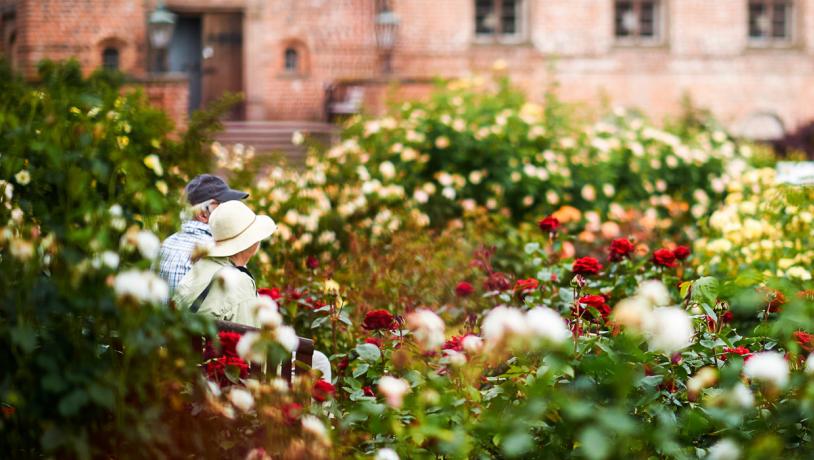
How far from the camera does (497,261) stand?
8.48 meters

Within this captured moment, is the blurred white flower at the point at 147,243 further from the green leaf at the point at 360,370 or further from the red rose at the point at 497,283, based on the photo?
the red rose at the point at 497,283

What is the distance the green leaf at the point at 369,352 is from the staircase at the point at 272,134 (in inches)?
556

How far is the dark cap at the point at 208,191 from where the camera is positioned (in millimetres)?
5832

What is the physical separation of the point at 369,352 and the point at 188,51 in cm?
1887

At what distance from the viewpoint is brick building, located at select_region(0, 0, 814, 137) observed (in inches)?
811

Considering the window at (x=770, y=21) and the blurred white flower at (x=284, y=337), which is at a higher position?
the window at (x=770, y=21)

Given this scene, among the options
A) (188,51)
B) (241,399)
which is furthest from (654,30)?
(241,399)

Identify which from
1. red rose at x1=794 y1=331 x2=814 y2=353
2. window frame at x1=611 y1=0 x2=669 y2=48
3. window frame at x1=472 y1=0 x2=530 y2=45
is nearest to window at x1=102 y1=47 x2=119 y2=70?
window frame at x1=472 y1=0 x2=530 y2=45

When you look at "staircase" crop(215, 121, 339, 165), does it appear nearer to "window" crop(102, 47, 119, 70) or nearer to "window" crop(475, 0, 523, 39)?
"window" crop(102, 47, 119, 70)

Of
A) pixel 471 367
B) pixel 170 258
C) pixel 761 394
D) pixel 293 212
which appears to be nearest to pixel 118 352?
pixel 471 367

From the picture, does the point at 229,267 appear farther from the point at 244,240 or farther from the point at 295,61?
the point at 295,61

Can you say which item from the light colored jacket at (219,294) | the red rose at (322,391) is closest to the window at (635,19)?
the light colored jacket at (219,294)

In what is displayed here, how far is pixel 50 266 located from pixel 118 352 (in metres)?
0.43

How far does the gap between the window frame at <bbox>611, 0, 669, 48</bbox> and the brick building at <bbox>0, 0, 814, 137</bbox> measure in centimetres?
3
